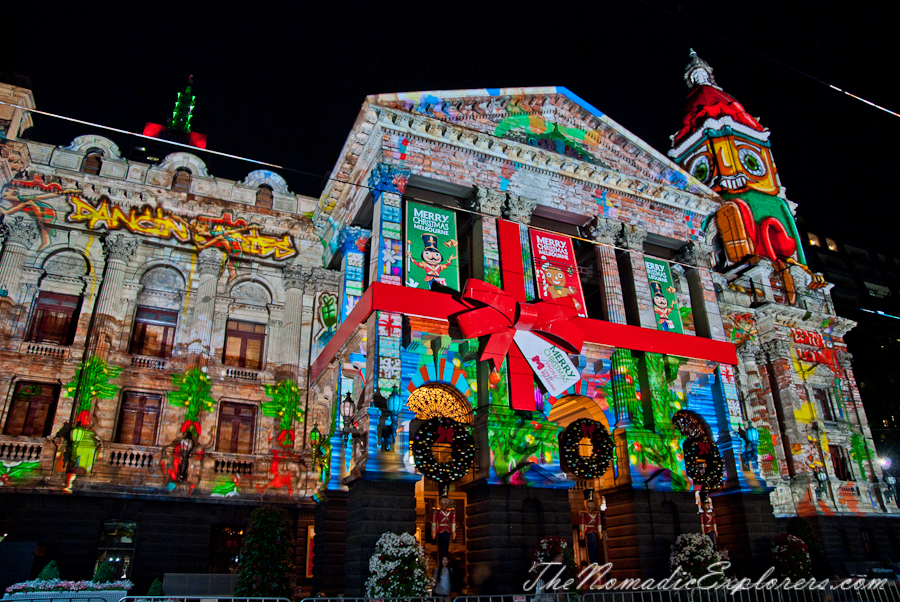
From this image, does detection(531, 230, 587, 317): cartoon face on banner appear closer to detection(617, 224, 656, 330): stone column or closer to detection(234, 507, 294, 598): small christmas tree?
detection(617, 224, 656, 330): stone column

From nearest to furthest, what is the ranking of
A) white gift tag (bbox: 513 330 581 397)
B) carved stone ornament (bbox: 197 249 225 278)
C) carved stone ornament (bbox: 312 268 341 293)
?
white gift tag (bbox: 513 330 581 397)
carved stone ornament (bbox: 197 249 225 278)
carved stone ornament (bbox: 312 268 341 293)

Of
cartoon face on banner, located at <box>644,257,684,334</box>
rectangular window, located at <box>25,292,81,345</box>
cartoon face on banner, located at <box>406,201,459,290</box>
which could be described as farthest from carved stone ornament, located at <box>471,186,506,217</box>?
rectangular window, located at <box>25,292,81,345</box>

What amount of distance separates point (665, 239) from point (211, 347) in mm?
20160

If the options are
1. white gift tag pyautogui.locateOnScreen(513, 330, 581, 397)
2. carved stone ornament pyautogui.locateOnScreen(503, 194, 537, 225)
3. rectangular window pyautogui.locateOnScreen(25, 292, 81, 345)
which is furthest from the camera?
carved stone ornament pyautogui.locateOnScreen(503, 194, 537, 225)

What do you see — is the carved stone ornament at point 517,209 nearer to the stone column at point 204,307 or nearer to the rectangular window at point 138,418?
the stone column at point 204,307

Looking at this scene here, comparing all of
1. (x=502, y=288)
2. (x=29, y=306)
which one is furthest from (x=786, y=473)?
(x=29, y=306)

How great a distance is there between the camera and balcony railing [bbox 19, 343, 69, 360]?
22.4m

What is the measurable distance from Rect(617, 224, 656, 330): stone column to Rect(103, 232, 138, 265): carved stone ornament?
2023cm

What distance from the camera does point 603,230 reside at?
85.5ft

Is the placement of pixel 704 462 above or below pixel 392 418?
below

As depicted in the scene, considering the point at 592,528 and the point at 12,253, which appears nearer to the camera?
the point at 12,253

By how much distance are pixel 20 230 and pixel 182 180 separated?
634cm

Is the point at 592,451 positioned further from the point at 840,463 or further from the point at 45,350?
the point at 45,350

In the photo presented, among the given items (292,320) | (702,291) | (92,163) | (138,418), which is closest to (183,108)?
(92,163)
